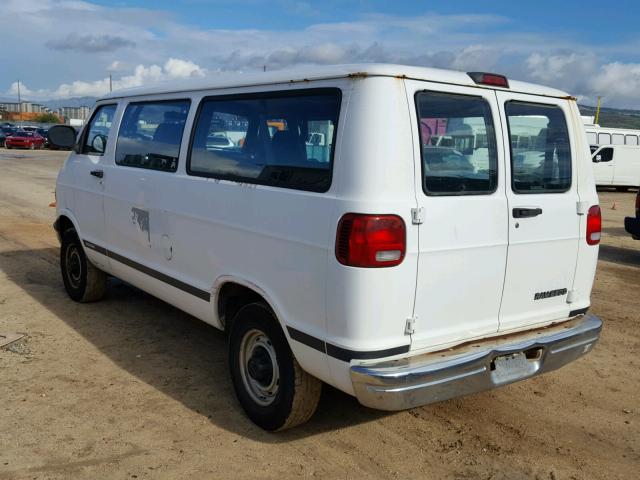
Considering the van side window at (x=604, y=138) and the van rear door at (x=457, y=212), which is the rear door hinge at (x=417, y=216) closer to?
the van rear door at (x=457, y=212)

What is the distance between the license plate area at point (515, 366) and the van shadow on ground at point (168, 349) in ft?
3.16

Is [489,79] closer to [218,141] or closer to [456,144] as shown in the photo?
[456,144]

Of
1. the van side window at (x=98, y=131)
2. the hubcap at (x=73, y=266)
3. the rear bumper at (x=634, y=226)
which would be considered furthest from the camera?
the rear bumper at (x=634, y=226)

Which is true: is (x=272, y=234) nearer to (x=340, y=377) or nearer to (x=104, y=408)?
(x=340, y=377)

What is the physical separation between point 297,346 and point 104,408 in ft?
5.13

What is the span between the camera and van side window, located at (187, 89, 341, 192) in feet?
10.7

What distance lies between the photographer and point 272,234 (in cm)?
342

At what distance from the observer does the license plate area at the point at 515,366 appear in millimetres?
3400

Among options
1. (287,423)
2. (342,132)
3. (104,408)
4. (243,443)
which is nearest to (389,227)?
→ (342,132)

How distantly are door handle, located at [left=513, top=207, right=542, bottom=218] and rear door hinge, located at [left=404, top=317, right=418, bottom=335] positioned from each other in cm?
88

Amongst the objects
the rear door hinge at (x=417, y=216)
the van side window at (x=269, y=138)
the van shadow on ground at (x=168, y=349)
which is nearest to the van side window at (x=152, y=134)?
the van side window at (x=269, y=138)

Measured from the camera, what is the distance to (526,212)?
350 centimetres

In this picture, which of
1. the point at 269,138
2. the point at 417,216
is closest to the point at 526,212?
the point at 417,216

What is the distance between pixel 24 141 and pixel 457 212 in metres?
41.6
